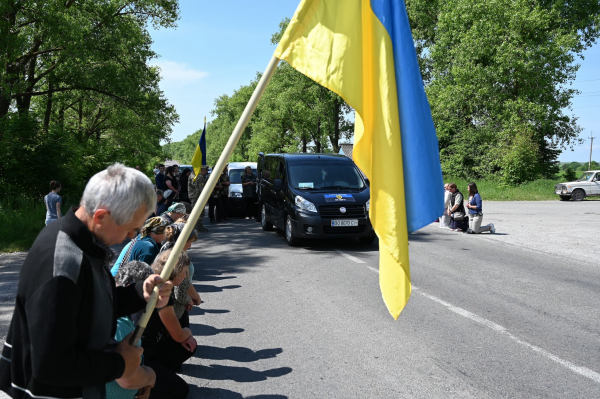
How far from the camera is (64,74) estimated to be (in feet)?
77.1

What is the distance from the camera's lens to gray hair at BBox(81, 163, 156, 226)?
197 centimetres

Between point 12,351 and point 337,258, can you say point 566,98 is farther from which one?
point 12,351

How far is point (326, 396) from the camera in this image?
4.08 meters

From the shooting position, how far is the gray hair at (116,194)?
77.6 inches

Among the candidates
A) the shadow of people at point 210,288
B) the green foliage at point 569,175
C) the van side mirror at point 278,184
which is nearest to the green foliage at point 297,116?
the green foliage at point 569,175

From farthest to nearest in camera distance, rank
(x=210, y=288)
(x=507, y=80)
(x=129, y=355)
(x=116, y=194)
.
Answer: (x=507, y=80), (x=210, y=288), (x=129, y=355), (x=116, y=194)

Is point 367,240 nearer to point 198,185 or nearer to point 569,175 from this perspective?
point 198,185

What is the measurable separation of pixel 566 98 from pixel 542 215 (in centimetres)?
1861

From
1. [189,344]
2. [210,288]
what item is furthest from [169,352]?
[210,288]

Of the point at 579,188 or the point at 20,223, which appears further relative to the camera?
the point at 579,188

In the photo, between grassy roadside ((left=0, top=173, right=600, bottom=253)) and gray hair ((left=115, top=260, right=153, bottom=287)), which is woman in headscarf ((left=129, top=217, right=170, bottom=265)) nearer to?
gray hair ((left=115, top=260, right=153, bottom=287))

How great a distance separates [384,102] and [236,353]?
3229 millimetres

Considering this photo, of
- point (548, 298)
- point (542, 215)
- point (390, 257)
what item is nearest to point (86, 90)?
point (542, 215)

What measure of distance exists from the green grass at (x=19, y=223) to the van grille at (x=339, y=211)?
671cm
